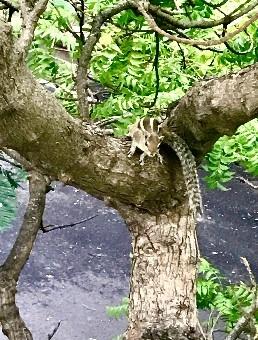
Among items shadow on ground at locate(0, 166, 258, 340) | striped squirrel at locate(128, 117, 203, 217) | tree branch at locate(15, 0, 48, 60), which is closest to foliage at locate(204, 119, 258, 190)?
striped squirrel at locate(128, 117, 203, 217)

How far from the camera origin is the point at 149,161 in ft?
2.72

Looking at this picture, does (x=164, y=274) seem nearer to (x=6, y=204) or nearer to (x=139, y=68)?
(x=6, y=204)

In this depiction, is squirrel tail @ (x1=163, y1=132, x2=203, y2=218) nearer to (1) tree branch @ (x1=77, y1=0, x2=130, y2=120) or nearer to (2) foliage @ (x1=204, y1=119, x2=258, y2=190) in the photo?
(1) tree branch @ (x1=77, y1=0, x2=130, y2=120)

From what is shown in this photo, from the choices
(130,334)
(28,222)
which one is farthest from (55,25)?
(130,334)

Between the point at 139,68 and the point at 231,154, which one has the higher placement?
the point at 139,68

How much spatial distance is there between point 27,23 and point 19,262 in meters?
0.47

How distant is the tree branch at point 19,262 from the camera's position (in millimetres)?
1020

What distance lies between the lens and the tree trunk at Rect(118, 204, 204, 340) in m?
0.89

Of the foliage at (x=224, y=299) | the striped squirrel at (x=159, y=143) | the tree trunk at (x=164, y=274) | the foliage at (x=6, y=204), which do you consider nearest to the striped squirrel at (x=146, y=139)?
the striped squirrel at (x=159, y=143)

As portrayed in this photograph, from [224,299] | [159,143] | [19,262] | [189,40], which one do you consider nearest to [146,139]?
[159,143]

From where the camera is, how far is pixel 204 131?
826 mm

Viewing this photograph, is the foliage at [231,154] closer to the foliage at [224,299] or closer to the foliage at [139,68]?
the foliage at [139,68]

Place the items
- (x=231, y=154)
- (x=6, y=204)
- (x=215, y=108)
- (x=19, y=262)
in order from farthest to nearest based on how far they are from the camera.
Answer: (x=231, y=154) < (x=19, y=262) < (x=215, y=108) < (x=6, y=204)

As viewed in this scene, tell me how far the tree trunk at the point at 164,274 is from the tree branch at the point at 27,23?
0.31 metres
